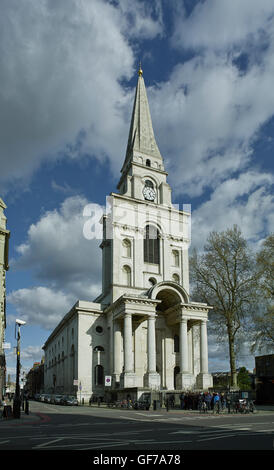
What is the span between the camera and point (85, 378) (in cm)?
4659

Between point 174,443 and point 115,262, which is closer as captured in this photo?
point 174,443

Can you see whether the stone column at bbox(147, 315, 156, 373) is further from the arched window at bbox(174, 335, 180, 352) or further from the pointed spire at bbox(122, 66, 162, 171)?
the pointed spire at bbox(122, 66, 162, 171)

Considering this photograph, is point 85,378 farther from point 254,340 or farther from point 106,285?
point 254,340

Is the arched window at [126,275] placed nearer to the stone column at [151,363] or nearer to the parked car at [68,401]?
the stone column at [151,363]

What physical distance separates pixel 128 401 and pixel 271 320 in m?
14.5

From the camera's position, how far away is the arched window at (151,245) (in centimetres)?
5284

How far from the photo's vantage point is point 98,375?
4778 cm

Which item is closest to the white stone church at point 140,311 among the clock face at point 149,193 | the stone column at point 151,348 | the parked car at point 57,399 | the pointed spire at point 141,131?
the clock face at point 149,193

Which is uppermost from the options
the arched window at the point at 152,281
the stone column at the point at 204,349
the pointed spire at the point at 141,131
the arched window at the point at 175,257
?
the pointed spire at the point at 141,131

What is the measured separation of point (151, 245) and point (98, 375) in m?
16.9

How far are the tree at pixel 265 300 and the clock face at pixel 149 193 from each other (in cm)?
1973

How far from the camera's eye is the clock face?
5680cm
